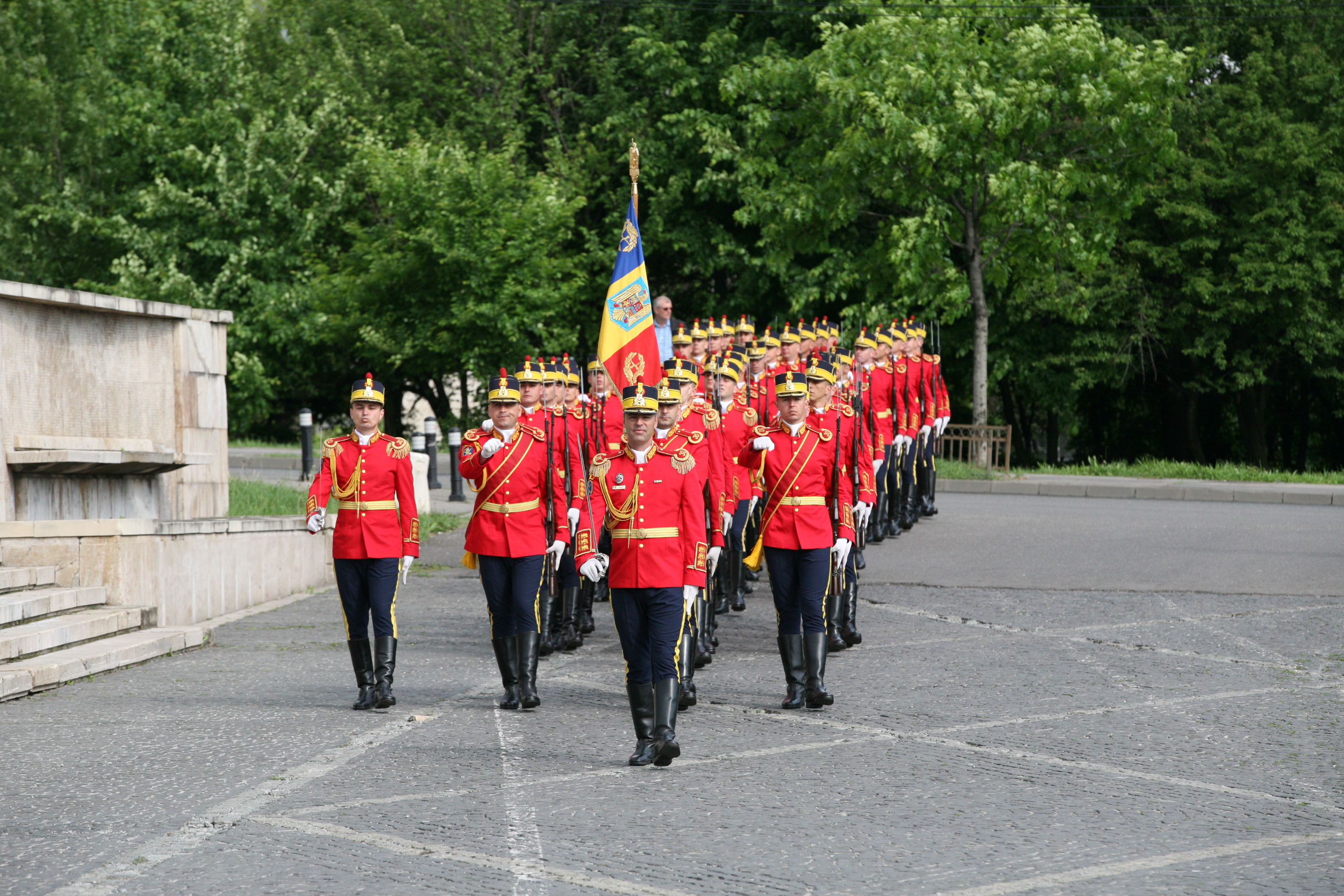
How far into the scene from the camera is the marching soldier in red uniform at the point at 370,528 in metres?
8.66

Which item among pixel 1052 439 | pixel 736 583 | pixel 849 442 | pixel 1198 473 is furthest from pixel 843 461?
pixel 1052 439

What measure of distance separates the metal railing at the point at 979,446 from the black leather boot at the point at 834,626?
14438 millimetres

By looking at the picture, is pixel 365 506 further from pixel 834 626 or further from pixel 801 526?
pixel 834 626

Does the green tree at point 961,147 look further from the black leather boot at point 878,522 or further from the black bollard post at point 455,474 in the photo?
the black leather boot at point 878,522

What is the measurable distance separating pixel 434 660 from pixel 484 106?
24.9 m

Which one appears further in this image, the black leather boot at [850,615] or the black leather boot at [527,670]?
the black leather boot at [850,615]

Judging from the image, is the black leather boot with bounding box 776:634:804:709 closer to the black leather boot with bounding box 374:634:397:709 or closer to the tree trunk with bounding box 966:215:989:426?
the black leather boot with bounding box 374:634:397:709

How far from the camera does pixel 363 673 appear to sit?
865 cm

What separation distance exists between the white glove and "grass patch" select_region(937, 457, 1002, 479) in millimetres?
16359

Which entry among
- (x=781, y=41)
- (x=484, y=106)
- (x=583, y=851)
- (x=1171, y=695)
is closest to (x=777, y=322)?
(x=781, y=41)

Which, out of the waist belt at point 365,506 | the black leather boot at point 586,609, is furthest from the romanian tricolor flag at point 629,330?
the waist belt at point 365,506

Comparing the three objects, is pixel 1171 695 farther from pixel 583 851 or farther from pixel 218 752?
pixel 218 752

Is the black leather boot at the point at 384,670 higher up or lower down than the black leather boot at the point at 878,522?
lower down

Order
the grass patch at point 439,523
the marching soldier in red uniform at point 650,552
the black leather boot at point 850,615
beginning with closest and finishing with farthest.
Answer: the marching soldier in red uniform at point 650,552 → the black leather boot at point 850,615 → the grass patch at point 439,523
